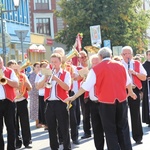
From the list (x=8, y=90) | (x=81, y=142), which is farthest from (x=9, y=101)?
(x=81, y=142)

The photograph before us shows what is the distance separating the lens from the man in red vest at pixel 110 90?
8156mm

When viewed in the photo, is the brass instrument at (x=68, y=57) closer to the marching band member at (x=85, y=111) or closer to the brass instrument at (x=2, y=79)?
the marching band member at (x=85, y=111)

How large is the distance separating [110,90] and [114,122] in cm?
55

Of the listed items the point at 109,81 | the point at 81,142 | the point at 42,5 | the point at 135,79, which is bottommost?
the point at 81,142

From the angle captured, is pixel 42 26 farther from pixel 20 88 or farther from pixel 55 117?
pixel 55 117

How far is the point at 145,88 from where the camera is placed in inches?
524

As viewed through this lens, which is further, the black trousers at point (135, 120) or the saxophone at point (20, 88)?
the saxophone at point (20, 88)

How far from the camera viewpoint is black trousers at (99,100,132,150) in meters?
8.23

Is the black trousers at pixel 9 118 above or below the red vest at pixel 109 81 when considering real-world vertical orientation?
below

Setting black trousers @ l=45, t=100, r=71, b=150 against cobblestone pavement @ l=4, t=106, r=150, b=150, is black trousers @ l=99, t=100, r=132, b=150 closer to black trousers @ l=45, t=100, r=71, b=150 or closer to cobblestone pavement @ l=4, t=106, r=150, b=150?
black trousers @ l=45, t=100, r=71, b=150

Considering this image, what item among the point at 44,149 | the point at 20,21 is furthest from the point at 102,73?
the point at 20,21

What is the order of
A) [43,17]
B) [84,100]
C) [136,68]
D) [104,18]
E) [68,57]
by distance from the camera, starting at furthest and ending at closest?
[43,17], [104,18], [84,100], [68,57], [136,68]

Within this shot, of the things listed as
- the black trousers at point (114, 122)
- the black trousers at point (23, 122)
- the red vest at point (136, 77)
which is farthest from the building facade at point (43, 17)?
the black trousers at point (114, 122)

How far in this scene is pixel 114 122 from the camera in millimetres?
8312
